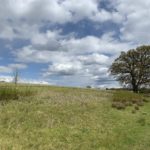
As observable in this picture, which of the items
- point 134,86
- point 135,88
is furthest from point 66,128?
point 134,86

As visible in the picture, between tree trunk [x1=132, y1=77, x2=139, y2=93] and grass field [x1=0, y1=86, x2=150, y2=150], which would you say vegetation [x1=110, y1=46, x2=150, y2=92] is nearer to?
tree trunk [x1=132, y1=77, x2=139, y2=93]

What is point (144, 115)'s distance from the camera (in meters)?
29.9

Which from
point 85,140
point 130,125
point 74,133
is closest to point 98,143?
point 85,140

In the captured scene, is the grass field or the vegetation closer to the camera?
the grass field

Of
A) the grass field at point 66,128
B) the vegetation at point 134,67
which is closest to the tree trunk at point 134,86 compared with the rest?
the vegetation at point 134,67

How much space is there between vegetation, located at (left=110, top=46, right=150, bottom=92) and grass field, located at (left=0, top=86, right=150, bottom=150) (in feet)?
142

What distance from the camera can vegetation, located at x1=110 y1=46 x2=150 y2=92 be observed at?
7069 cm

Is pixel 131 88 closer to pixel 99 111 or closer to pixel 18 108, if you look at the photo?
pixel 99 111

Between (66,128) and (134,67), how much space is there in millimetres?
53779

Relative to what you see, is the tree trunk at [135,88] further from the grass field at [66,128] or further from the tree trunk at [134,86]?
the grass field at [66,128]

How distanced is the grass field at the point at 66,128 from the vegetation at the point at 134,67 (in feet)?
142

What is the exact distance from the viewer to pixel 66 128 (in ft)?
65.3

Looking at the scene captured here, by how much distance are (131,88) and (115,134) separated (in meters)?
55.0

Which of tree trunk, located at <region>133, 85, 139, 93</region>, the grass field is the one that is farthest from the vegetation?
the grass field
